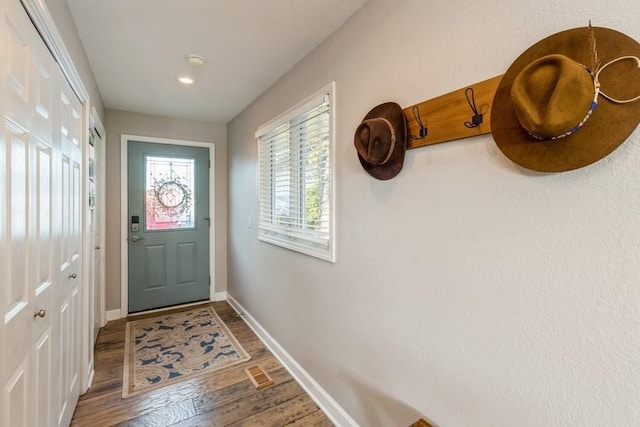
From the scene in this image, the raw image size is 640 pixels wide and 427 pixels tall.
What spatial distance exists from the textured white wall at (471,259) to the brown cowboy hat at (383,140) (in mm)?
57

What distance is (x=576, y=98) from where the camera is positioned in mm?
740

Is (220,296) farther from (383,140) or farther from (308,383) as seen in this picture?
(383,140)

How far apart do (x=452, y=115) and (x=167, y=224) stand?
3551mm

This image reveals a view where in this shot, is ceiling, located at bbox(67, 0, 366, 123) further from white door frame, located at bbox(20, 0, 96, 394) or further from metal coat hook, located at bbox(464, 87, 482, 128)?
metal coat hook, located at bbox(464, 87, 482, 128)

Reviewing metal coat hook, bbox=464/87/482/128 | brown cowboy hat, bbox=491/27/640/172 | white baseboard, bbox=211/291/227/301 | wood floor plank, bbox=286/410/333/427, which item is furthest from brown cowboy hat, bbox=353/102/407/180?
white baseboard, bbox=211/291/227/301


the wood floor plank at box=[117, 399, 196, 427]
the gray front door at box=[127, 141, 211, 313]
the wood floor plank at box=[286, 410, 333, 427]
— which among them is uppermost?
the gray front door at box=[127, 141, 211, 313]

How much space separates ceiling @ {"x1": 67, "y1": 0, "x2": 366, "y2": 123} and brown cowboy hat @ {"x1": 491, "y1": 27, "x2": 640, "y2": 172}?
1123 millimetres

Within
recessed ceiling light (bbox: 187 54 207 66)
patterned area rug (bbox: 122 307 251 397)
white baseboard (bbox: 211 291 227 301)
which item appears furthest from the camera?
white baseboard (bbox: 211 291 227 301)

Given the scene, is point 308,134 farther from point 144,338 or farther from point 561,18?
point 144,338

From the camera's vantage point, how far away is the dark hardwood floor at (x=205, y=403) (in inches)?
72.0

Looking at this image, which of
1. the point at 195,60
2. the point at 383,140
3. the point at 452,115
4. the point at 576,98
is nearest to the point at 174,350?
the point at 195,60

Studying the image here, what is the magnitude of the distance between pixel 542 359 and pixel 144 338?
10.6ft

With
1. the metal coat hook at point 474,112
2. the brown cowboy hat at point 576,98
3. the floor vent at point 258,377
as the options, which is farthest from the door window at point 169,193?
the brown cowboy hat at point 576,98

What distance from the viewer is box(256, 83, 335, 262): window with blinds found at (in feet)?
6.29
